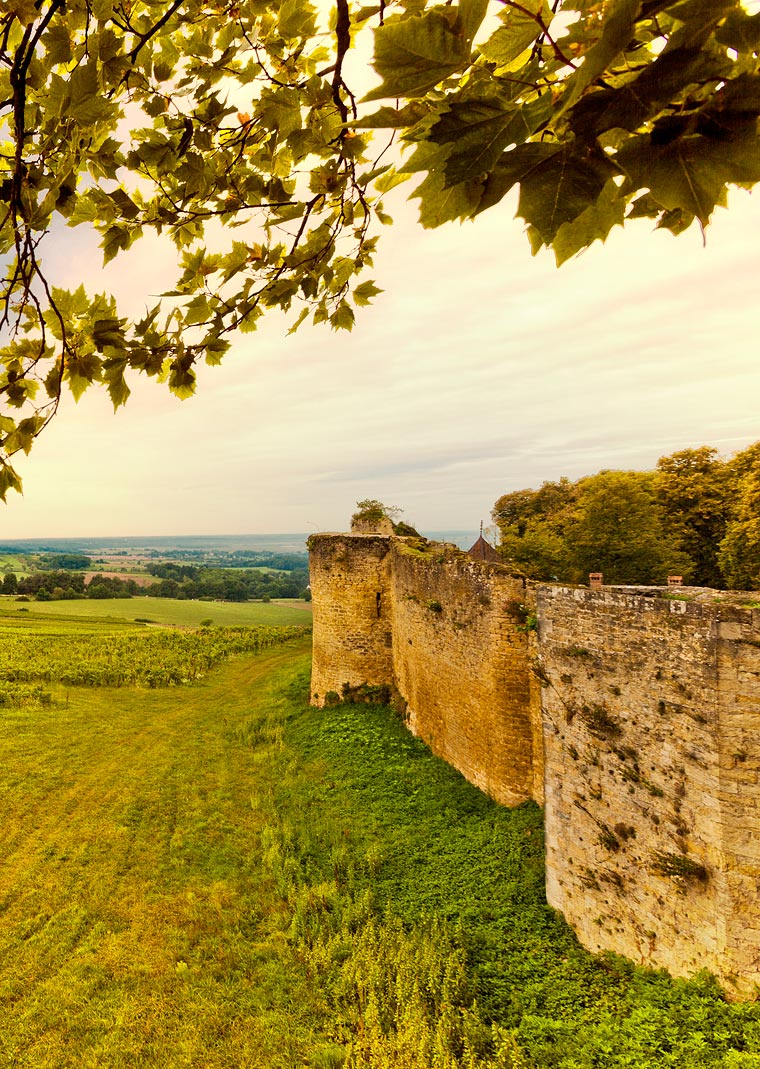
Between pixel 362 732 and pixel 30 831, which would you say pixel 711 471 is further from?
pixel 30 831

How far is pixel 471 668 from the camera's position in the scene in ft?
35.0

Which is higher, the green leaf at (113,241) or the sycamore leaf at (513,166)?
the green leaf at (113,241)

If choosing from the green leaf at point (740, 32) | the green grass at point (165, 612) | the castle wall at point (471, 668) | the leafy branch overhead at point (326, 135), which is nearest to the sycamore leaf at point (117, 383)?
the leafy branch overhead at point (326, 135)

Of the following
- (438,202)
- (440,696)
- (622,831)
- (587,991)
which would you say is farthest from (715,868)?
(440,696)

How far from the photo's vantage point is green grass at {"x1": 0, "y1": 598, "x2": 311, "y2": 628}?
51188mm

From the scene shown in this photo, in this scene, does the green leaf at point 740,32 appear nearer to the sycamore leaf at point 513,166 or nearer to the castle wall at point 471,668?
the sycamore leaf at point 513,166

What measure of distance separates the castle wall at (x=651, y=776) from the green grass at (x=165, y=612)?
41.2 m

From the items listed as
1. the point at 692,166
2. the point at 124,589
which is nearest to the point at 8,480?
the point at 692,166

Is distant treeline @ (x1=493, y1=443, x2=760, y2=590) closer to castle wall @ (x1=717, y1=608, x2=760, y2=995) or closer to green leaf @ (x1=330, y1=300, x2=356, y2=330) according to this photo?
castle wall @ (x1=717, y1=608, x2=760, y2=995)

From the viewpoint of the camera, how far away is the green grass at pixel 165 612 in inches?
2015

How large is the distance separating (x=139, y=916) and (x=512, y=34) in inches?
471

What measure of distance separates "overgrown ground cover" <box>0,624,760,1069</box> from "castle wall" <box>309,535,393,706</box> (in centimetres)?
278

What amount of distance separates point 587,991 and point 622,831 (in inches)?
72.0

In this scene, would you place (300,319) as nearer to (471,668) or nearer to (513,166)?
(513,166)
